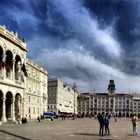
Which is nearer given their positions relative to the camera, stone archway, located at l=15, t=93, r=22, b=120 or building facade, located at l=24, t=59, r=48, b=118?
stone archway, located at l=15, t=93, r=22, b=120

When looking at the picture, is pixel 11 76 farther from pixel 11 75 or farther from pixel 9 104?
pixel 9 104

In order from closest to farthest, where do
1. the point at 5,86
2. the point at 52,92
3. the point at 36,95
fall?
the point at 5,86 < the point at 36,95 < the point at 52,92

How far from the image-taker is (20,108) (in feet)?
207

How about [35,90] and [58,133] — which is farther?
[35,90]

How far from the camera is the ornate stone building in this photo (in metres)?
55.3

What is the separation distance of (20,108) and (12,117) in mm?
3041

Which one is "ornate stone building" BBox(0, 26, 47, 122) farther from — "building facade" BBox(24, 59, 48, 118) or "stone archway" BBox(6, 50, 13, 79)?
"building facade" BBox(24, 59, 48, 118)

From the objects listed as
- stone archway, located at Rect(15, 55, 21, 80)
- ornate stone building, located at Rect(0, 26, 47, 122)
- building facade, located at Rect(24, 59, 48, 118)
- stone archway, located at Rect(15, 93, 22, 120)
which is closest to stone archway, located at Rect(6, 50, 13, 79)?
ornate stone building, located at Rect(0, 26, 47, 122)

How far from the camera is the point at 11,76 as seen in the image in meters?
59.5

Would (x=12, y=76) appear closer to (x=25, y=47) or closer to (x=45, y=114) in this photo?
(x=25, y=47)

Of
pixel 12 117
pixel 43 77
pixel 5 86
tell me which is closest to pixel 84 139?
pixel 5 86

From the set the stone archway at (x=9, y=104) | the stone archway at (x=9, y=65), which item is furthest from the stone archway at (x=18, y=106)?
the stone archway at (x=9, y=65)

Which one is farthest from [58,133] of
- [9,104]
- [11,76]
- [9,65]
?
[9,104]

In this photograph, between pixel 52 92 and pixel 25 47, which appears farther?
pixel 52 92
